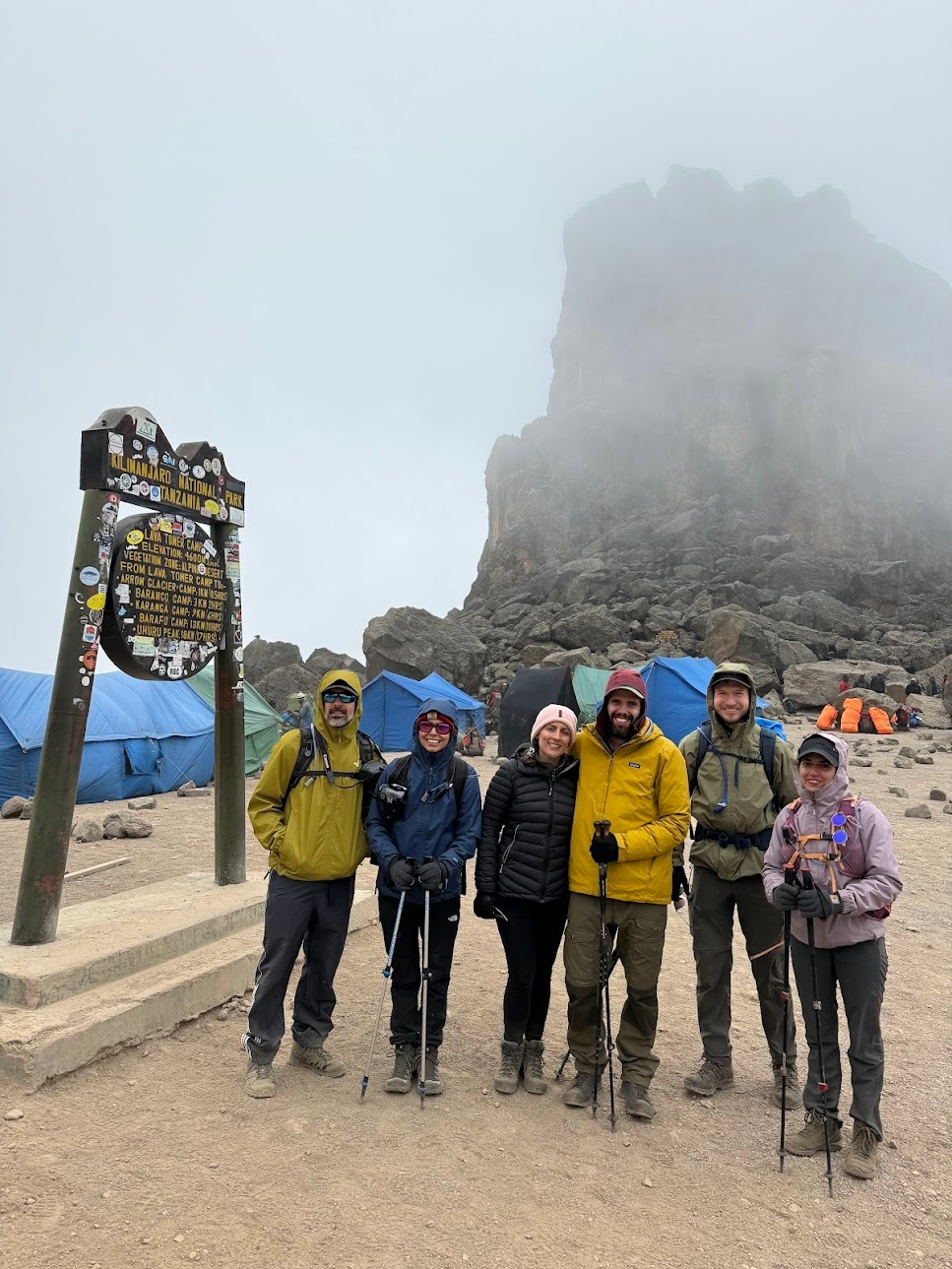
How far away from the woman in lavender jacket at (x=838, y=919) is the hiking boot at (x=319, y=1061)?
7.50 feet

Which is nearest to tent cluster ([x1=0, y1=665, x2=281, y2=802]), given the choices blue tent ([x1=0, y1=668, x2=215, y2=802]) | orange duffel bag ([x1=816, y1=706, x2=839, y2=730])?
blue tent ([x1=0, y1=668, x2=215, y2=802])

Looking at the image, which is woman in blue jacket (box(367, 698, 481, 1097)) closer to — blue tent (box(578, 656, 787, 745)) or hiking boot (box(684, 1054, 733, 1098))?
hiking boot (box(684, 1054, 733, 1098))

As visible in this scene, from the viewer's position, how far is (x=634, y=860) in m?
3.91

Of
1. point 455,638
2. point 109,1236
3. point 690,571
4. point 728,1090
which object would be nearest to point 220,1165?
point 109,1236

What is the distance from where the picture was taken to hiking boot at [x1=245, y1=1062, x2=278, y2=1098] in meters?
3.95

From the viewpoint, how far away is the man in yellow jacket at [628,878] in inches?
153

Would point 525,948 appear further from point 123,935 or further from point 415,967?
point 123,935

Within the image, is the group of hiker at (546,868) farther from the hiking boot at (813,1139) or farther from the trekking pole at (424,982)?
the hiking boot at (813,1139)

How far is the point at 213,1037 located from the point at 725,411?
93.6m

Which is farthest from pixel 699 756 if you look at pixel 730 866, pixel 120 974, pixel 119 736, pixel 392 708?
pixel 392 708

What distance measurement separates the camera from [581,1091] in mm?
3980

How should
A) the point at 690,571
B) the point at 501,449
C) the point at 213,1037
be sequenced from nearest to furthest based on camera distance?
the point at 213,1037
the point at 690,571
the point at 501,449

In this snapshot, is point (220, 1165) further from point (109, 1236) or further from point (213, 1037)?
point (213, 1037)

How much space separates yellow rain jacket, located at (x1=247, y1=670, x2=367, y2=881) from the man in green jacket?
1749 mm
